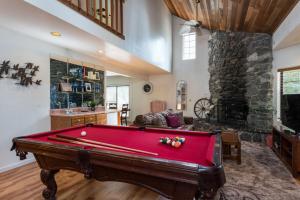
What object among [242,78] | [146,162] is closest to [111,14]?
[146,162]

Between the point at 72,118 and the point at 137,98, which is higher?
the point at 137,98

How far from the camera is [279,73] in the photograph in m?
5.29

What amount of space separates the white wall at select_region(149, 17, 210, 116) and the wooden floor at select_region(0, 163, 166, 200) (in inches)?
230

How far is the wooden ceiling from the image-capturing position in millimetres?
3945

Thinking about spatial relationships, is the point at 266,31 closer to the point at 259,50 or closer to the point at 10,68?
the point at 259,50

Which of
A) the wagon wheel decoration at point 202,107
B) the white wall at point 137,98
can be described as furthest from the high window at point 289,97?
the white wall at point 137,98

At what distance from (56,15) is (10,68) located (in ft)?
5.28

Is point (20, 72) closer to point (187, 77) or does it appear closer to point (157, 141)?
point (157, 141)

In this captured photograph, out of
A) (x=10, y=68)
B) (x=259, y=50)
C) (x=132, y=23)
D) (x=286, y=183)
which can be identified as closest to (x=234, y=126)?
(x=259, y=50)

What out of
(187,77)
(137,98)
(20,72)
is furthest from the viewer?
(137,98)

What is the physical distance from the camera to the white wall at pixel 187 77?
25.4ft

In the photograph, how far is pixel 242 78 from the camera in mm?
6156

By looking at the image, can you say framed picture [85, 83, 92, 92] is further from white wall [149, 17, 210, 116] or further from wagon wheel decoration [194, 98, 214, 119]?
wagon wheel decoration [194, 98, 214, 119]

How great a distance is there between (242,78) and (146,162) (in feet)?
19.2
